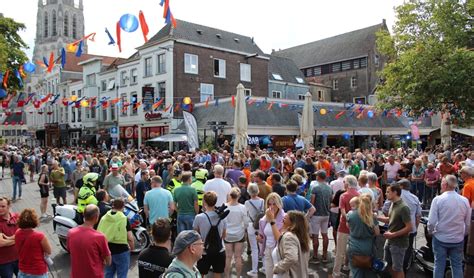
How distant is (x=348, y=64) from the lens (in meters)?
50.9

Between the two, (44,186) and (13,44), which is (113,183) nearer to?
(44,186)

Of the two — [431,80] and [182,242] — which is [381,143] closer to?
[431,80]

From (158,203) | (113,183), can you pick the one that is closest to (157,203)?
(158,203)

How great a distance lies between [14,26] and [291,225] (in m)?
29.0

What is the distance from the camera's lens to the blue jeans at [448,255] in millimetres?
5625

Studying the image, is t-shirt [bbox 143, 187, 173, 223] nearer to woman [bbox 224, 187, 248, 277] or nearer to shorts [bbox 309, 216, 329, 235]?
woman [bbox 224, 187, 248, 277]

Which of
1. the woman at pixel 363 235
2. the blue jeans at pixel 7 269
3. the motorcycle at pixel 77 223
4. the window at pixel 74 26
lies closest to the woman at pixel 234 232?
the woman at pixel 363 235

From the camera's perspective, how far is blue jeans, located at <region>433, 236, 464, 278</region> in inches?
221

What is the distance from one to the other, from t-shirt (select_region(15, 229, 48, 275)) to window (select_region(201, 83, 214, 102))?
93.8 feet

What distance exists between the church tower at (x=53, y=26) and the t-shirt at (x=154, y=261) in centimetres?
9592

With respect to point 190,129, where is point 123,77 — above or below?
above

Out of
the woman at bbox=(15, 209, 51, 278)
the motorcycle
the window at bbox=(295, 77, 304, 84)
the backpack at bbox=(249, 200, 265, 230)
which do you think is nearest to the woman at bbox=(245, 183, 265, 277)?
the backpack at bbox=(249, 200, 265, 230)

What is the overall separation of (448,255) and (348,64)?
47.9 meters

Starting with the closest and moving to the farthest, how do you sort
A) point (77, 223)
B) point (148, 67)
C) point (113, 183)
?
point (77, 223) → point (113, 183) → point (148, 67)
